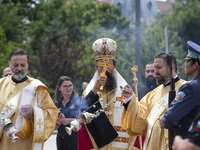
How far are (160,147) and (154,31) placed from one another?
66.6ft

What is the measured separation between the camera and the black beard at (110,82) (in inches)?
180

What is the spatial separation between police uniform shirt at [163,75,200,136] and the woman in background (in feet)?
8.22

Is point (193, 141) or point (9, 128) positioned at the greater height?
point (193, 141)

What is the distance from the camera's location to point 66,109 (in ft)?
18.7

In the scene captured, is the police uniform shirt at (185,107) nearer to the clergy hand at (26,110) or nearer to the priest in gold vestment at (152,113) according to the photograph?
the priest in gold vestment at (152,113)

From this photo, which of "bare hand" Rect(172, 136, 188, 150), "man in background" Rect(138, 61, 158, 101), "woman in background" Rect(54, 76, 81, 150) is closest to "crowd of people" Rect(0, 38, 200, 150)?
"woman in background" Rect(54, 76, 81, 150)

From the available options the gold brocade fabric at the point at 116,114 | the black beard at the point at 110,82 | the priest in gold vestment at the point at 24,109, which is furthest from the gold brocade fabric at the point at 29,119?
the black beard at the point at 110,82

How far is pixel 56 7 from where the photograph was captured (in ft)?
98.5

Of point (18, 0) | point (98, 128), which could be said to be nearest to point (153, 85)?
point (98, 128)

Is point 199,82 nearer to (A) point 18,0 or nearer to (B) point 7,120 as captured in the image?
(B) point 7,120

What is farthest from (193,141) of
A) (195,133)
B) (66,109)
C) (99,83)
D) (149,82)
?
(149,82)

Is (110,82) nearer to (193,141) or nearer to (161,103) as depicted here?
(161,103)

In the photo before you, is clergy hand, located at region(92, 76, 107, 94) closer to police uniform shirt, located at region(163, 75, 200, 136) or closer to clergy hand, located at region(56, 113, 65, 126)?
clergy hand, located at region(56, 113, 65, 126)

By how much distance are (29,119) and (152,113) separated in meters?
1.60
